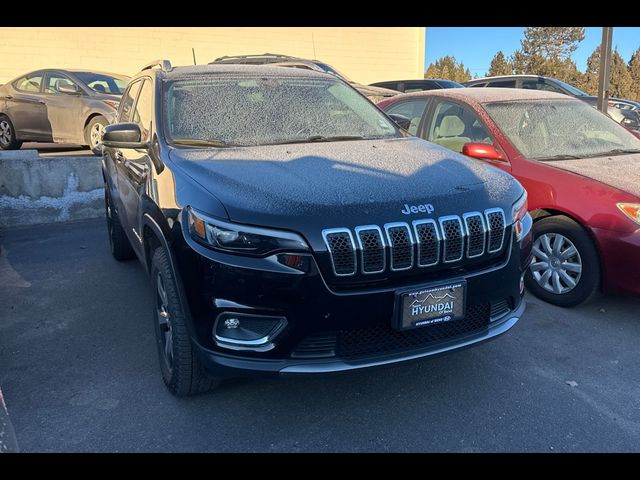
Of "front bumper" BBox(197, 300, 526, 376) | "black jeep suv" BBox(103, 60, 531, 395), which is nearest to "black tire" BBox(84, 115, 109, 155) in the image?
"black jeep suv" BBox(103, 60, 531, 395)

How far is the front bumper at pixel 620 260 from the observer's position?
12.0ft

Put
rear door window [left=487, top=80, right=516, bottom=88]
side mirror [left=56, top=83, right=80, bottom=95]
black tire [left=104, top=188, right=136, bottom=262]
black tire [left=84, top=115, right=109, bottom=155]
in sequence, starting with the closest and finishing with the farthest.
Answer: black tire [left=104, top=188, right=136, bottom=262], black tire [left=84, top=115, right=109, bottom=155], side mirror [left=56, top=83, right=80, bottom=95], rear door window [left=487, top=80, right=516, bottom=88]

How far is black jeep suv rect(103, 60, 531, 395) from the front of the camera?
233 centimetres

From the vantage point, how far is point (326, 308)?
2340 mm

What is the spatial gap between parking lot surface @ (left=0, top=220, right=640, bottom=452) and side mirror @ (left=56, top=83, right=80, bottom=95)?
6.07 m

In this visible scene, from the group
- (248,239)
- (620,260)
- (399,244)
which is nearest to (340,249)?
(399,244)

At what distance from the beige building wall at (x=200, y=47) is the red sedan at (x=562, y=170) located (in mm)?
14404

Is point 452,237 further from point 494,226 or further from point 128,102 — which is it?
point 128,102

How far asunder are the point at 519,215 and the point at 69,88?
28.0 ft

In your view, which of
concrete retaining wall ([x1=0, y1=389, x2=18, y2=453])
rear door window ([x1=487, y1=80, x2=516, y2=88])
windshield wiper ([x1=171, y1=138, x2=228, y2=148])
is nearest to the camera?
concrete retaining wall ([x1=0, y1=389, x2=18, y2=453])

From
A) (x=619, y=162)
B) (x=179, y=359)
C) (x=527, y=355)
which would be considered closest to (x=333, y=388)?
(x=179, y=359)

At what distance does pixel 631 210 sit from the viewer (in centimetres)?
368

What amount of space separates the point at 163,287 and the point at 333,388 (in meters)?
1.09

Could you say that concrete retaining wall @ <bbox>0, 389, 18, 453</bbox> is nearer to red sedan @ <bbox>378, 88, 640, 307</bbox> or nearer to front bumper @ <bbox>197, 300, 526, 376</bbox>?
front bumper @ <bbox>197, 300, 526, 376</bbox>
